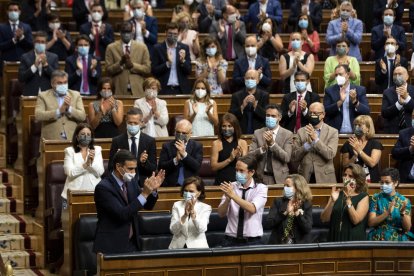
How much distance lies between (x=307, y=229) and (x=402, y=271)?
2.62 ft

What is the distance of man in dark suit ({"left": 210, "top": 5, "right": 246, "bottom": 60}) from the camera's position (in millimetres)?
14688

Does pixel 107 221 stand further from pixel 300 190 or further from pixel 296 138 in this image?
pixel 296 138

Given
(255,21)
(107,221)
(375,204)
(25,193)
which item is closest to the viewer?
(107,221)

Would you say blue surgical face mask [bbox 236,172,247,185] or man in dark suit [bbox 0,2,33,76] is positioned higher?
man in dark suit [bbox 0,2,33,76]

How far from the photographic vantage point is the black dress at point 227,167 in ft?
37.4

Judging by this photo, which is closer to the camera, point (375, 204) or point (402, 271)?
point (402, 271)

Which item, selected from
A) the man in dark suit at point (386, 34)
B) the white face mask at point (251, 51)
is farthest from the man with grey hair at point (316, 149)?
the man in dark suit at point (386, 34)

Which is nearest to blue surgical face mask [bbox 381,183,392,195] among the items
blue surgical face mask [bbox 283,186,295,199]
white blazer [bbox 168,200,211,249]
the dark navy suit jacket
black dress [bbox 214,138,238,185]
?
blue surgical face mask [bbox 283,186,295,199]

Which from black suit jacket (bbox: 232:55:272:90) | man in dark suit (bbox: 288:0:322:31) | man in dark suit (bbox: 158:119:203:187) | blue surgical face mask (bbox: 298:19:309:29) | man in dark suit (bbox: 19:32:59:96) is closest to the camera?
man in dark suit (bbox: 158:119:203:187)

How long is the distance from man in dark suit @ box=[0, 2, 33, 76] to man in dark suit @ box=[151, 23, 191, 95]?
1.54m

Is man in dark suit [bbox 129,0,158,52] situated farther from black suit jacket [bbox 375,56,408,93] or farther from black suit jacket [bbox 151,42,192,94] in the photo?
black suit jacket [bbox 375,56,408,93]

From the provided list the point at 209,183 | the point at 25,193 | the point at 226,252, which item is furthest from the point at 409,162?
the point at 25,193

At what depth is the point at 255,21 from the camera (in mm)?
15664

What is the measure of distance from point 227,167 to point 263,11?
4.52 metres
